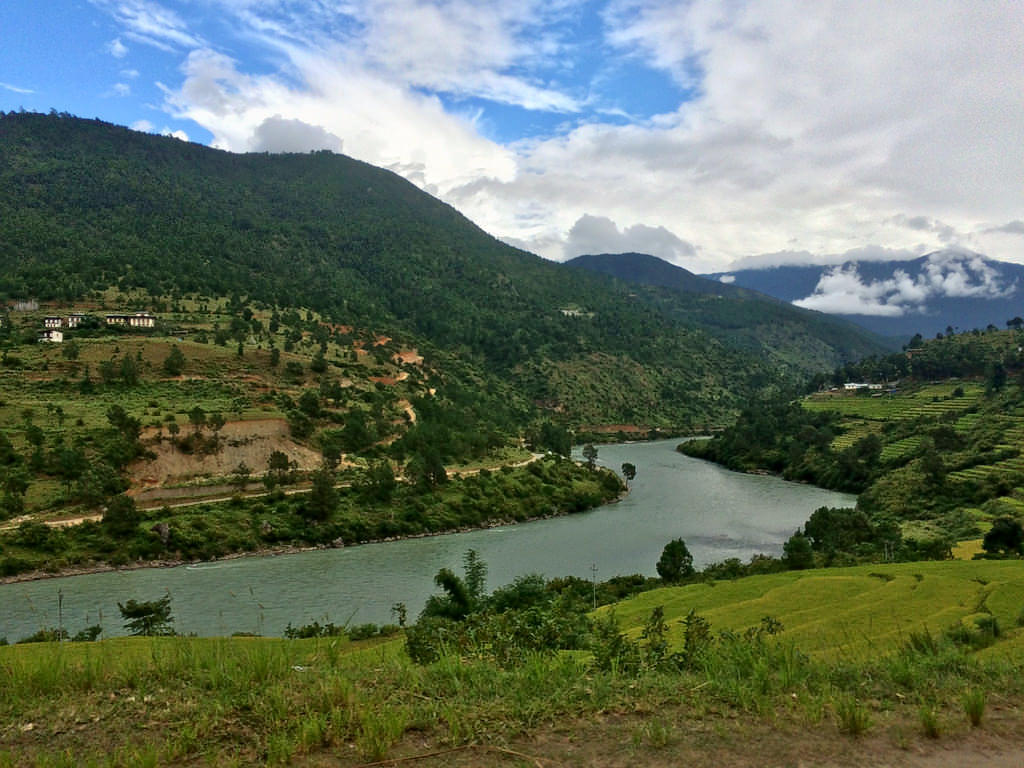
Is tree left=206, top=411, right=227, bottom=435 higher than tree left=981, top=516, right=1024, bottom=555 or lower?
higher

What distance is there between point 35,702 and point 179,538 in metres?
34.6

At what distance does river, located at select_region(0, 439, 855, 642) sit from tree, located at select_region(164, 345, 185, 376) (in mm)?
26464

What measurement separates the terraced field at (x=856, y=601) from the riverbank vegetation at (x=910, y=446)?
6897 millimetres

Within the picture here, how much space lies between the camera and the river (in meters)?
26.5

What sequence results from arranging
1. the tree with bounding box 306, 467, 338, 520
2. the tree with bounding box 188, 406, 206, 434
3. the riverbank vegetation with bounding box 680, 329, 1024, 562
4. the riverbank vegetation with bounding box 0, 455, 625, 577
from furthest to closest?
the tree with bounding box 188, 406, 206, 434, the tree with bounding box 306, 467, 338, 520, the riverbank vegetation with bounding box 680, 329, 1024, 562, the riverbank vegetation with bounding box 0, 455, 625, 577

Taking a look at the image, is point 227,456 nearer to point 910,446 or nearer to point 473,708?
point 473,708

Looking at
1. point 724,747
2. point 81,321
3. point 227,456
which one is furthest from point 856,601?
point 81,321

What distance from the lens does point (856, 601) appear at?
19.1m

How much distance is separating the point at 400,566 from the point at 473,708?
→ 32.4m

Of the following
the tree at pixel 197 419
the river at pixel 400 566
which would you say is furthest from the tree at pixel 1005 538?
the tree at pixel 197 419

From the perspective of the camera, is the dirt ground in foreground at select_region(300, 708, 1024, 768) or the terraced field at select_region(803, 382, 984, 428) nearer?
the dirt ground in foreground at select_region(300, 708, 1024, 768)

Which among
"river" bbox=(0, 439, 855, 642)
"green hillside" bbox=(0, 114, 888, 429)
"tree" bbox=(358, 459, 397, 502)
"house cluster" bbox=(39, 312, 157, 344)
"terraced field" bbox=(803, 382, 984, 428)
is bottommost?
"river" bbox=(0, 439, 855, 642)

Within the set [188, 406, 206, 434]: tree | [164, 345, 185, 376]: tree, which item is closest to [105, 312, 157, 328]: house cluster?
[164, 345, 185, 376]: tree

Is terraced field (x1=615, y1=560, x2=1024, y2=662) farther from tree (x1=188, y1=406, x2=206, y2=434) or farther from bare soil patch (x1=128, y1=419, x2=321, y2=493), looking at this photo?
tree (x1=188, y1=406, x2=206, y2=434)
